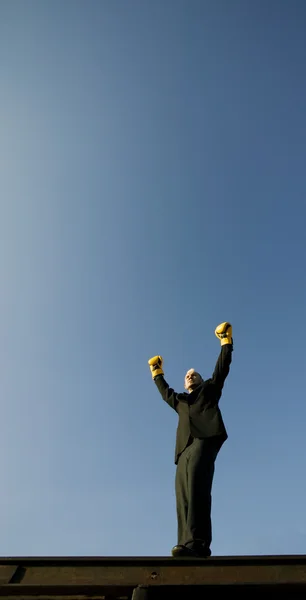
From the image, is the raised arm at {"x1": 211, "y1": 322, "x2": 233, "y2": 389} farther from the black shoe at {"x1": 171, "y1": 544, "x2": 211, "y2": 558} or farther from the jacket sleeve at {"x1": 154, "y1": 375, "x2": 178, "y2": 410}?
the black shoe at {"x1": 171, "y1": 544, "x2": 211, "y2": 558}

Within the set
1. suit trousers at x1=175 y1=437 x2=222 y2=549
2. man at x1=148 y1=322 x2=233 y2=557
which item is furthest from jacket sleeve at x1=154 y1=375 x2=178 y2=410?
suit trousers at x1=175 y1=437 x2=222 y2=549

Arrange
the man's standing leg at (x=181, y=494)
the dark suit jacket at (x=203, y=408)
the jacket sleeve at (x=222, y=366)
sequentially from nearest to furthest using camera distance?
the man's standing leg at (x=181, y=494) < the dark suit jacket at (x=203, y=408) < the jacket sleeve at (x=222, y=366)

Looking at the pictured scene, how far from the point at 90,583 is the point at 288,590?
1179 millimetres

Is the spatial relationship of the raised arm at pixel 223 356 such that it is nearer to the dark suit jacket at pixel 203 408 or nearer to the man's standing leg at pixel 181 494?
the dark suit jacket at pixel 203 408

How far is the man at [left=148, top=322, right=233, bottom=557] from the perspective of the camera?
489cm

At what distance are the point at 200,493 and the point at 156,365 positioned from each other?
2.57 m

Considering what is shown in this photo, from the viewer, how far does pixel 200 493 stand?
5.14m

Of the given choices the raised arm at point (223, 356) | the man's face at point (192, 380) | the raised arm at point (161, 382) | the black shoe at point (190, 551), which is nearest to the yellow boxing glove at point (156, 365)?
the raised arm at point (161, 382)

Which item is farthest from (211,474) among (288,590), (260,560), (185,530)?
(288,590)

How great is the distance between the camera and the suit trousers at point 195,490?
488cm

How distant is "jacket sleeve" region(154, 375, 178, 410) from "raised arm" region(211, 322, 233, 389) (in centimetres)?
73

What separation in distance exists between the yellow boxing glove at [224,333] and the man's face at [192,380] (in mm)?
798

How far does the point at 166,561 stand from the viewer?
328 centimetres

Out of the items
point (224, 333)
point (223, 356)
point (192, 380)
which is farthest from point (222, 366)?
point (192, 380)
